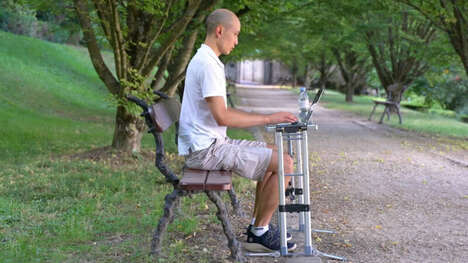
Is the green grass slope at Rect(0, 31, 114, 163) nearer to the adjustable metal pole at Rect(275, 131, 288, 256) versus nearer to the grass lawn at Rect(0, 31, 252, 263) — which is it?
the grass lawn at Rect(0, 31, 252, 263)

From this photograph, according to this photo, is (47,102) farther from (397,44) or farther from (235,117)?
(235,117)

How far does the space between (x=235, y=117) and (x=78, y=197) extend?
2835mm

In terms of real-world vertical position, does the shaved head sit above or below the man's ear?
above

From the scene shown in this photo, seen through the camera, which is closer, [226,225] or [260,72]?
[226,225]

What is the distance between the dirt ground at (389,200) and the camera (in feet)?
15.0

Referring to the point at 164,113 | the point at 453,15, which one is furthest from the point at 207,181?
the point at 453,15

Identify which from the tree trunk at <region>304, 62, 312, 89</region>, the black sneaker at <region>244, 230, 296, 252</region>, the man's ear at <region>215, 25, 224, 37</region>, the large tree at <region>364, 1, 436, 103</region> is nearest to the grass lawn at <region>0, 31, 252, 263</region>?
the black sneaker at <region>244, 230, 296, 252</region>

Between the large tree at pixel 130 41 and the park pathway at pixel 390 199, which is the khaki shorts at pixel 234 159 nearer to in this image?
the park pathway at pixel 390 199

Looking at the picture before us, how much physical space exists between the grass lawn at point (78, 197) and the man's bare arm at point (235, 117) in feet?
3.46

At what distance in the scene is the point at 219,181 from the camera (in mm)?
3834

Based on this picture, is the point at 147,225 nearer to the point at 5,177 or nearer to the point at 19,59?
the point at 5,177

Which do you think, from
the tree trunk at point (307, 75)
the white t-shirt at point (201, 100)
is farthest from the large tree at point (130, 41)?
the tree trunk at point (307, 75)

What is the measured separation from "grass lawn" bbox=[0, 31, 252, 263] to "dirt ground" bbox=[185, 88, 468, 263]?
0.80 meters

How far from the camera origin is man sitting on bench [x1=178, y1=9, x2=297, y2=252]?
3.99 meters
